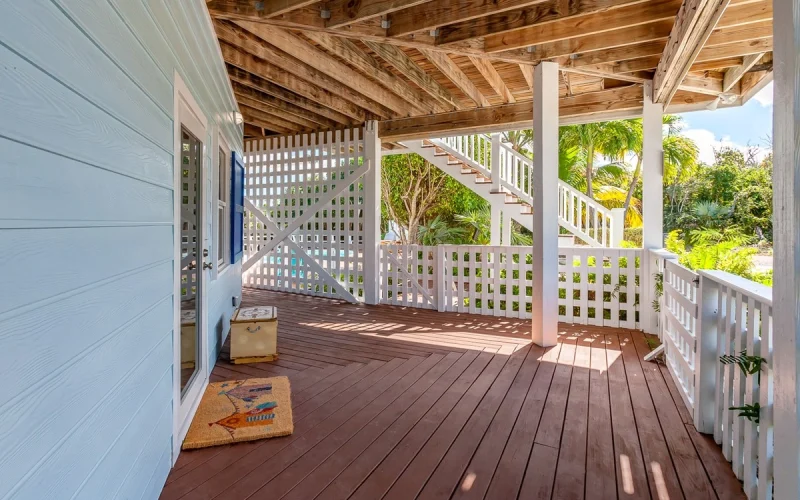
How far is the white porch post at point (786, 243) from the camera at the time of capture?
103cm

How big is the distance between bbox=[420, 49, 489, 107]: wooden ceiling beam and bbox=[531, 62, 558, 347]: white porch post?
1.04 m

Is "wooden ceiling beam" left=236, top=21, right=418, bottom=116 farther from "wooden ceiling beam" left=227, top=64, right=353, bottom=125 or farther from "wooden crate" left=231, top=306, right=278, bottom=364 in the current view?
"wooden crate" left=231, top=306, right=278, bottom=364

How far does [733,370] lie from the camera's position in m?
1.97

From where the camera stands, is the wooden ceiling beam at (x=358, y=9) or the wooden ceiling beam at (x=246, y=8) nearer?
the wooden ceiling beam at (x=358, y=9)

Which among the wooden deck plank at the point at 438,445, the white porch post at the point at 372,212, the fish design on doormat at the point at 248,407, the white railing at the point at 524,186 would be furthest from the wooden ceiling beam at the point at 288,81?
the wooden deck plank at the point at 438,445

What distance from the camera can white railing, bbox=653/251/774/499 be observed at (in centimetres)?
158

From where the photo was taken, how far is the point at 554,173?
12.8 ft

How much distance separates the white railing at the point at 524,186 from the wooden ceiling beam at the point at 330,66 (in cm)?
186

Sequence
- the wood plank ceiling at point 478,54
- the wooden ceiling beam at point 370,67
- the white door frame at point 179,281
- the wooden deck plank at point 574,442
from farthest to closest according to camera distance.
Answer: the wooden ceiling beam at point 370,67, the wood plank ceiling at point 478,54, the white door frame at point 179,281, the wooden deck plank at point 574,442

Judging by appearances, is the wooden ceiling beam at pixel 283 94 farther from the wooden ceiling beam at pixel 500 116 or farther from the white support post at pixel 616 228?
the white support post at pixel 616 228

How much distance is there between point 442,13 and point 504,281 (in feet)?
10.1

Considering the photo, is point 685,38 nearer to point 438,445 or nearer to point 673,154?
point 438,445

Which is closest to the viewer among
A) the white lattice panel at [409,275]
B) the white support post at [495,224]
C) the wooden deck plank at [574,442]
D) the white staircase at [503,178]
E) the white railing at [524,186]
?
the wooden deck plank at [574,442]

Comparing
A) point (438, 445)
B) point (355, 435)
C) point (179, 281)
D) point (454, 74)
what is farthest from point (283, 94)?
point (438, 445)
